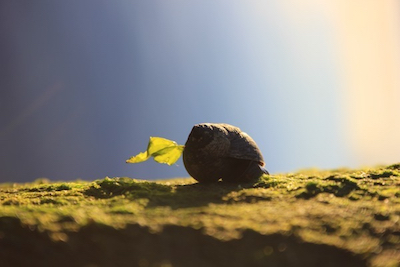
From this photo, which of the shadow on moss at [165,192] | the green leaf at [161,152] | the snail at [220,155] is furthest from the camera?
the green leaf at [161,152]

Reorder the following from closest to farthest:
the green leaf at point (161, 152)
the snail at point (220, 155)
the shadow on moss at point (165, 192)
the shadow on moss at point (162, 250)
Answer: the shadow on moss at point (162, 250) < the shadow on moss at point (165, 192) < the snail at point (220, 155) < the green leaf at point (161, 152)

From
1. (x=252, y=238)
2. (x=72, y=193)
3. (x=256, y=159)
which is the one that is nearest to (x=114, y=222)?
(x=252, y=238)

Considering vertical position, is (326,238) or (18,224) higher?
(18,224)

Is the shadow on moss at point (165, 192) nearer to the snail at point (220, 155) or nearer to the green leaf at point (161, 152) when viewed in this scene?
the snail at point (220, 155)

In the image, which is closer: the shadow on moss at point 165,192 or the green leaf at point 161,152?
the shadow on moss at point 165,192

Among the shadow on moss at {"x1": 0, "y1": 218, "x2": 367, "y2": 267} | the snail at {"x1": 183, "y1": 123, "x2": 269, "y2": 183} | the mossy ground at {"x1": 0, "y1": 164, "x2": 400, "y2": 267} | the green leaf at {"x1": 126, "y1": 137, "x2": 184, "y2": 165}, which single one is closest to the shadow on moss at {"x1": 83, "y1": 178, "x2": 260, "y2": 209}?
the mossy ground at {"x1": 0, "y1": 164, "x2": 400, "y2": 267}

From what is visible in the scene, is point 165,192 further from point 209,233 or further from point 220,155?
point 209,233

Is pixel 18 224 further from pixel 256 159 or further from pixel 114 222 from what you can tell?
pixel 256 159

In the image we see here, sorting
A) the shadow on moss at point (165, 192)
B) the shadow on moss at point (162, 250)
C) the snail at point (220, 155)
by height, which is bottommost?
the shadow on moss at point (162, 250)

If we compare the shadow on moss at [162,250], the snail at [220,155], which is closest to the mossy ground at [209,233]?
the shadow on moss at [162,250]
